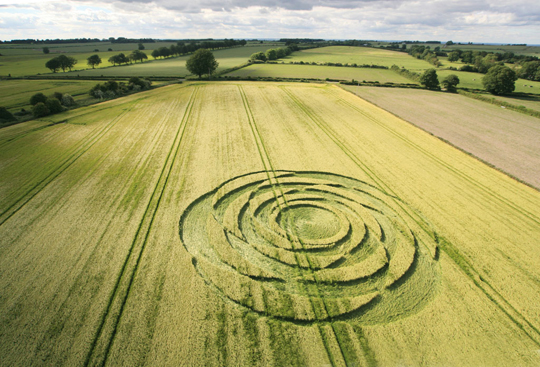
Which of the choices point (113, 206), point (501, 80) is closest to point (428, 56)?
point (501, 80)

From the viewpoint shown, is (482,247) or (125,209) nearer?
(482,247)

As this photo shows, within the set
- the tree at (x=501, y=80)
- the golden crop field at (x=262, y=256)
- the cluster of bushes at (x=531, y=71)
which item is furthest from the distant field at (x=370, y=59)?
the golden crop field at (x=262, y=256)

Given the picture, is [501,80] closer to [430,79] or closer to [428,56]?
[430,79]

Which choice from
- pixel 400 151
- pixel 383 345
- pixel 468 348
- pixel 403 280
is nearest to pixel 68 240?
pixel 383 345

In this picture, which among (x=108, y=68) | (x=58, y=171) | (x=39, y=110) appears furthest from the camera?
(x=108, y=68)

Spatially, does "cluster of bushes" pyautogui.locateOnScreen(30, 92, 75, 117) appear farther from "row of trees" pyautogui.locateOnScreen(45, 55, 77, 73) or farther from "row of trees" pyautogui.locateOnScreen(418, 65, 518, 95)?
"row of trees" pyautogui.locateOnScreen(418, 65, 518, 95)

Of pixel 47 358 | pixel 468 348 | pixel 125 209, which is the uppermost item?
pixel 125 209

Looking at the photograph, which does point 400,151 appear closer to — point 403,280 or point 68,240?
point 403,280
